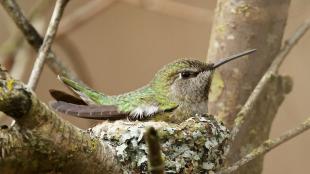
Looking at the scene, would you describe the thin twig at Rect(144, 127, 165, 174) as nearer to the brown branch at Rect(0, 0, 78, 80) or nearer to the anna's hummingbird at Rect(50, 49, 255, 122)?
the anna's hummingbird at Rect(50, 49, 255, 122)

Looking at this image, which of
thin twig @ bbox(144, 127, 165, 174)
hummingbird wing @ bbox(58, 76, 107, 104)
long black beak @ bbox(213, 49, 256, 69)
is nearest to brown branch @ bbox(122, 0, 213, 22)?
hummingbird wing @ bbox(58, 76, 107, 104)

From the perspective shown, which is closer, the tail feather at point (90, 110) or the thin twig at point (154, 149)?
the thin twig at point (154, 149)

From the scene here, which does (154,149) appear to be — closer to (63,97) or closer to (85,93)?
(63,97)

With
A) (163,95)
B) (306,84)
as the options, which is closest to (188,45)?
(306,84)

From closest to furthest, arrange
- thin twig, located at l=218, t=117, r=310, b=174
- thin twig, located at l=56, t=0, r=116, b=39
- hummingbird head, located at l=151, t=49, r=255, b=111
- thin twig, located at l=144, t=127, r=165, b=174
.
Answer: thin twig, located at l=144, t=127, r=165, b=174
thin twig, located at l=218, t=117, r=310, b=174
hummingbird head, located at l=151, t=49, r=255, b=111
thin twig, located at l=56, t=0, r=116, b=39

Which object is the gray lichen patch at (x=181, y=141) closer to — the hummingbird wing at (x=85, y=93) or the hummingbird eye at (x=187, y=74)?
A: the hummingbird wing at (x=85, y=93)

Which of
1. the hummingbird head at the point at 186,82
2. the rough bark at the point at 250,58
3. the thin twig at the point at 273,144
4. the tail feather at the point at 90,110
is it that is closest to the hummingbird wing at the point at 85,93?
the tail feather at the point at 90,110
